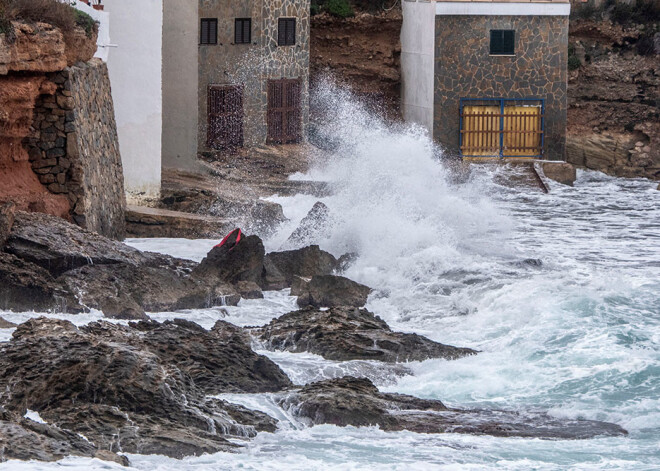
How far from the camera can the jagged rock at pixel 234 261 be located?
16.1 metres

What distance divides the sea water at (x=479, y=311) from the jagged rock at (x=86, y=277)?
30cm

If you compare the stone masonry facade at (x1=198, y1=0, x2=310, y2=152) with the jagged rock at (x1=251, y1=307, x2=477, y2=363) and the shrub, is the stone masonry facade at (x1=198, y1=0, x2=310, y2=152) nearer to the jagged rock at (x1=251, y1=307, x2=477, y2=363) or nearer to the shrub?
the shrub

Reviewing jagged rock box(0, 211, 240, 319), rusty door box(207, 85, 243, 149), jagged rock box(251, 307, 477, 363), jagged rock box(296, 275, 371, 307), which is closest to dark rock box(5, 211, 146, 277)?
jagged rock box(0, 211, 240, 319)

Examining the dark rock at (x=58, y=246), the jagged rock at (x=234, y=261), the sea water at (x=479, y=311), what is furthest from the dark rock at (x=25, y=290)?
the jagged rock at (x=234, y=261)

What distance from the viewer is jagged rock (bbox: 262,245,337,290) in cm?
1689

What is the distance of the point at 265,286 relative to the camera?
1661cm

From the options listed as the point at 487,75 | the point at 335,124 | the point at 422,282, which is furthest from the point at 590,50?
the point at 422,282

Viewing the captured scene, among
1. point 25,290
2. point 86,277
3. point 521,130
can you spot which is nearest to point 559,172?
point 521,130

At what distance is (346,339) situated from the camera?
13203mm

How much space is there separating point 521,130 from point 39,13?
1606 centimetres

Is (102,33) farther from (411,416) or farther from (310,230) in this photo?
(411,416)

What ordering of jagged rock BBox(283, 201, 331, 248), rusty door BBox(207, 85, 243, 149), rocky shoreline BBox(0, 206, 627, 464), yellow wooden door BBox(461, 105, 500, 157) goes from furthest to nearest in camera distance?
yellow wooden door BBox(461, 105, 500, 157), rusty door BBox(207, 85, 243, 149), jagged rock BBox(283, 201, 331, 248), rocky shoreline BBox(0, 206, 627, 464)

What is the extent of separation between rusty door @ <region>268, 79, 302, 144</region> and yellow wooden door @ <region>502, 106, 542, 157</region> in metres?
4.96

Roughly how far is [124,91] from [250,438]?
12764mm
